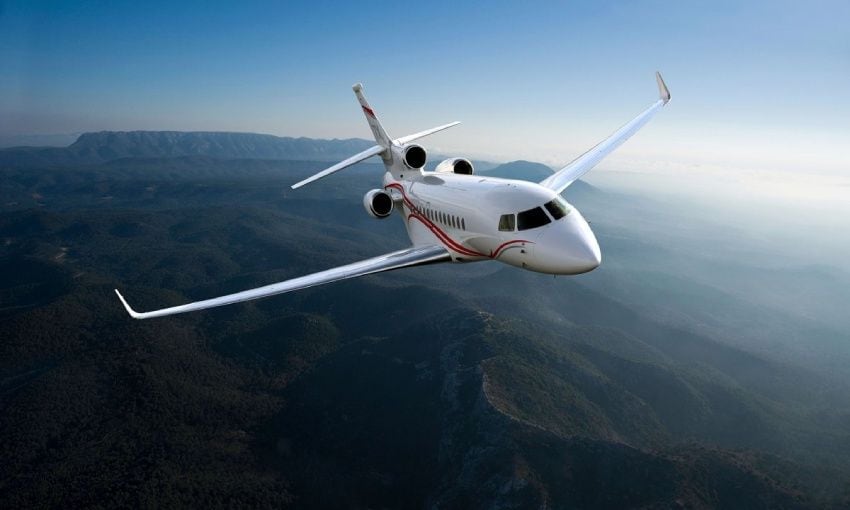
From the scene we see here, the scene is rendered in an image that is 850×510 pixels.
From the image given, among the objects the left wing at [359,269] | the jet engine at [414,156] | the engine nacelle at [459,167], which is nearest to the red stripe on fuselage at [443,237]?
the left wing at [359,269]

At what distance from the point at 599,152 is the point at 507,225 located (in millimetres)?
15574

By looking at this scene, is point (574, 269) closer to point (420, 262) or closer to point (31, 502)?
point (420, 262)

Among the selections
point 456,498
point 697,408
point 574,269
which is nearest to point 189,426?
point 456,498

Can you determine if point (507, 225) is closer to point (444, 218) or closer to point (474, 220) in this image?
point (474, 220)

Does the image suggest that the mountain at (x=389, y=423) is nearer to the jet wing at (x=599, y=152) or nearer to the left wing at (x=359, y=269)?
the jet wing at (x=599, y=152)

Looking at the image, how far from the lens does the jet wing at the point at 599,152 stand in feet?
99.7

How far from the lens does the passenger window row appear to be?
84.7 ft

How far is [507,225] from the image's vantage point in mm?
22484

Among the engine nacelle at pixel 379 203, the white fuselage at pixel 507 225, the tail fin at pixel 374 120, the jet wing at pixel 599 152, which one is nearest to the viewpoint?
the white fuselage at pixel 507 225

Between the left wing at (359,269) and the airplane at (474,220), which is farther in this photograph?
the left wing at (359,269)

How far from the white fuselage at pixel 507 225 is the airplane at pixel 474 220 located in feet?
0.16

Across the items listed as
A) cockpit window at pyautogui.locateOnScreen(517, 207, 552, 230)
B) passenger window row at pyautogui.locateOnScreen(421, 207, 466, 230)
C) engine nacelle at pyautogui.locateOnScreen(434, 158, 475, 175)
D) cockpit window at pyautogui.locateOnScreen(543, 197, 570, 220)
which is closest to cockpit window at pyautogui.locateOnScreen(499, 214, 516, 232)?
cockpit window at pyautogui.locateOnScreen(517, 207, 552, 230)

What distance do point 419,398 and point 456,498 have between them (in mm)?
40061

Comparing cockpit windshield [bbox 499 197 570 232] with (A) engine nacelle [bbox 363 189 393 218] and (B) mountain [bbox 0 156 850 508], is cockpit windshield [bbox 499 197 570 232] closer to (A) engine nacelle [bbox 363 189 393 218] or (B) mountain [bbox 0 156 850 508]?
(A) engine nacelle [bbox 363 189 393 218]
